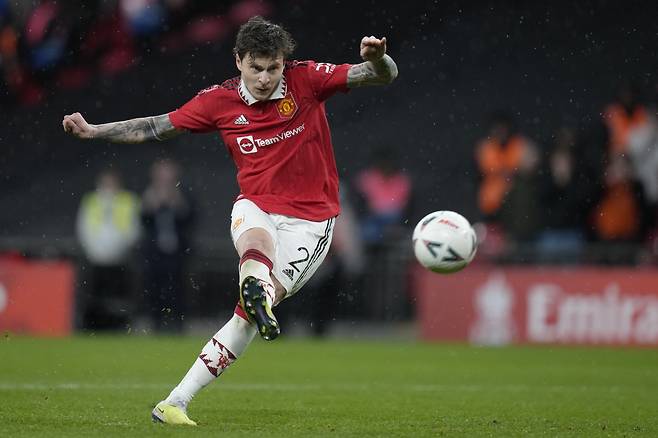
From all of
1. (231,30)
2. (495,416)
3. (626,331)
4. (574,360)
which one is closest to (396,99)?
(231,30)

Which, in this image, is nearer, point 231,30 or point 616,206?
point 616,206

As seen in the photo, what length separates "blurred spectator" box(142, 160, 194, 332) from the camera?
54.2 ft

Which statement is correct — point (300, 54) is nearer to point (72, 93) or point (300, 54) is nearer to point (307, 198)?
point (72, 93)

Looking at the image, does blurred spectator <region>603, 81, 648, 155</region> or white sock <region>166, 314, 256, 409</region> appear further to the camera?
blurred spectator <region>603, 81, 648, 155</region>

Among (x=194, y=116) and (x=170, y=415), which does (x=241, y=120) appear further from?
(x=170, y=415)

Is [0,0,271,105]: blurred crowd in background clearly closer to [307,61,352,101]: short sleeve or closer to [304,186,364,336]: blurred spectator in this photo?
[304,186,364,336]: blurred spectator

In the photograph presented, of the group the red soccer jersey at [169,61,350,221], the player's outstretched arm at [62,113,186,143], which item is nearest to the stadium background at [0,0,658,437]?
the red soccer jersey at [169,61,350,221]

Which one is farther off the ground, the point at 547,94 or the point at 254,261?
the point at 547,94

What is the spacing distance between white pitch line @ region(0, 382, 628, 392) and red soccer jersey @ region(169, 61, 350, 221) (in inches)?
103

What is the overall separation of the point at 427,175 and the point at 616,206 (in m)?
3.88

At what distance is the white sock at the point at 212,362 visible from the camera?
7188 mm

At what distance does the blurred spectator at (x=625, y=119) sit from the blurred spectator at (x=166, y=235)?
17.7ft

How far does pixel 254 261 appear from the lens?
7004mm

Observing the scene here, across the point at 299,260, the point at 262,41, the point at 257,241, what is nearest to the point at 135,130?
the point at 262,41
